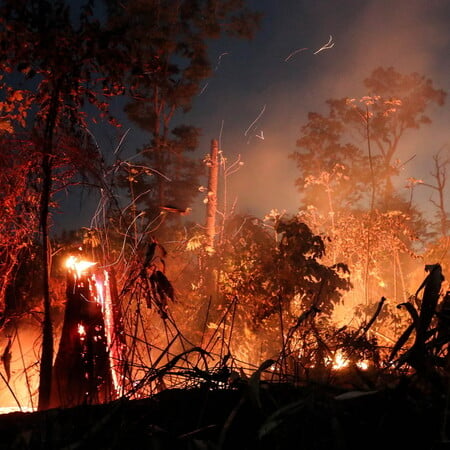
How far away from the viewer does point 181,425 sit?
1.61 m

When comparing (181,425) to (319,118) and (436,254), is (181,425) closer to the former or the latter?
(436,254)

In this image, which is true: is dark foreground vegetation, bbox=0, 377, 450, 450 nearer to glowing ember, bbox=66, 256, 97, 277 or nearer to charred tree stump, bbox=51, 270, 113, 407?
charred tree stump, bbox=51, 270, 113, 407

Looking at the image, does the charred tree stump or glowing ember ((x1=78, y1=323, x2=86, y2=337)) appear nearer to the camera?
the charred tree stump

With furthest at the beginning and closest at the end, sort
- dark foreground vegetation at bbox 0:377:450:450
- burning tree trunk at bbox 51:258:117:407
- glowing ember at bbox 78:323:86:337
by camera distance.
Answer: glowing ember at bbox 78:323:86:337, burning tree trunk at bbox 51:258:117:407, dark foreground vegetation at bbox 0:377:450:450

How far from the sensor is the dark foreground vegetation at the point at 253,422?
54.3 inches

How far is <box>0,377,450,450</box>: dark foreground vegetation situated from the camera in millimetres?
1379

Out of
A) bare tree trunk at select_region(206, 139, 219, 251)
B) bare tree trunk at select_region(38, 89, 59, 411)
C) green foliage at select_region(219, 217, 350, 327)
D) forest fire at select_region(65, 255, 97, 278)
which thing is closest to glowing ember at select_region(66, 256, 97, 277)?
forest fire at select_region(65, 255, 97, 278)

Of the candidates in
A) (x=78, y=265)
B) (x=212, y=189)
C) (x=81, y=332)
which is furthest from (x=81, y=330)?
(x=212, y=189)

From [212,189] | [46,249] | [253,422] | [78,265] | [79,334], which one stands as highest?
[212,189]

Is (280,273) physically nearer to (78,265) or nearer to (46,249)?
(78,265)

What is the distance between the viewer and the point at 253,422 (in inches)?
60.7

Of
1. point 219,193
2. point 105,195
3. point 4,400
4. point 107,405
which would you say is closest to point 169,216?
point 219,193

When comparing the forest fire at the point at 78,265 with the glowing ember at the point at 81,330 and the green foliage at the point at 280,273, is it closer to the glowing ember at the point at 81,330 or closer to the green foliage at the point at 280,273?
the glowing ember at the point at 81,330

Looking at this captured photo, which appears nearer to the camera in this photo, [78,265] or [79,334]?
[79,334]
